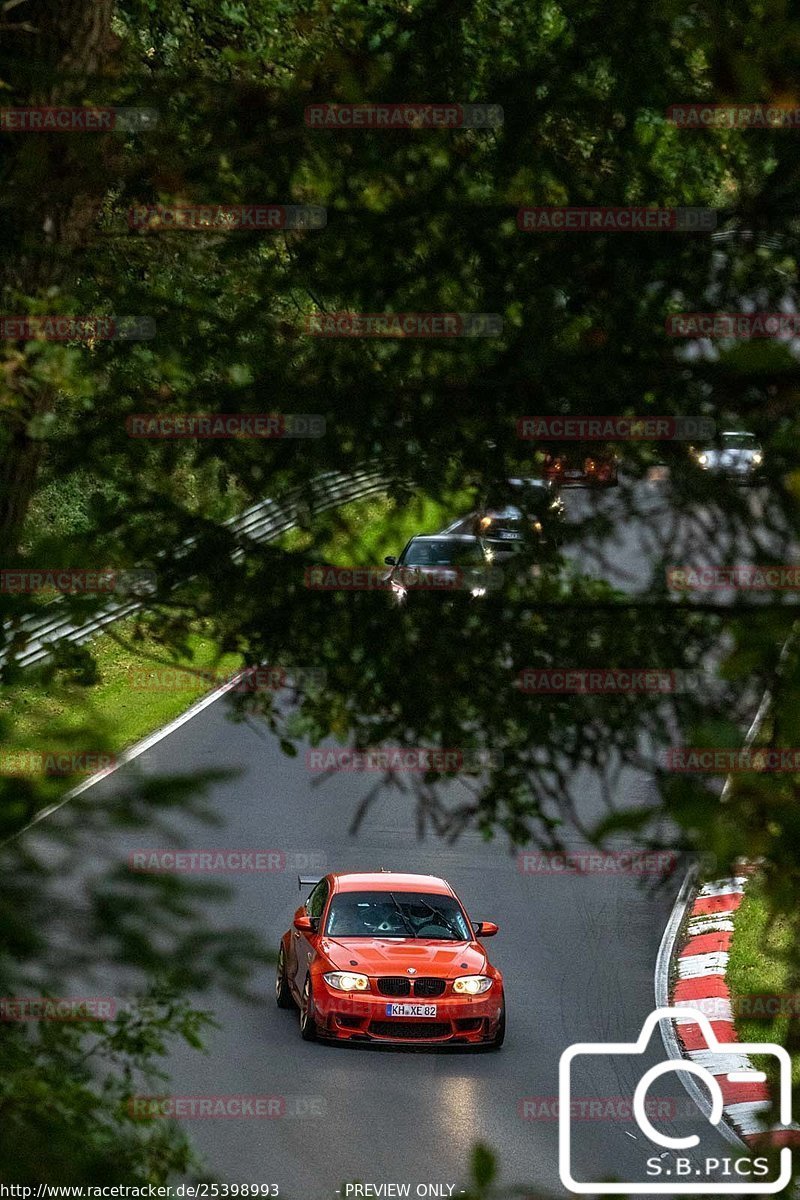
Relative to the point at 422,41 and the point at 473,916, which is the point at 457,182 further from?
the point at 473,916

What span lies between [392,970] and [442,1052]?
890mm

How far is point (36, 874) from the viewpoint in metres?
3.35

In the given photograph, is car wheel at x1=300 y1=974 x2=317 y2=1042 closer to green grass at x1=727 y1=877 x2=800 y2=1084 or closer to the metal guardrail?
green grass at x1=727 y1=877 x2=800 y2=1084

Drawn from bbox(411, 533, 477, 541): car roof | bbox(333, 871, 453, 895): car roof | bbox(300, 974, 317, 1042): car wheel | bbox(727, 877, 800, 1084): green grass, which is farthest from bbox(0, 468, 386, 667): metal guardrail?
bbox(333, 871, 453, 895): car roof

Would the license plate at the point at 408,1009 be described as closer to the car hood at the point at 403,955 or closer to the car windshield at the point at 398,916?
the car hood at the point at 403,955

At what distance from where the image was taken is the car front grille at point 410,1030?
1420 centimetres

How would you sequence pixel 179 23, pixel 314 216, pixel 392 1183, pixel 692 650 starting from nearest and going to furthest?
pixel 692 650
pixel 314 216
pixel 179 23
pixel 392 1183

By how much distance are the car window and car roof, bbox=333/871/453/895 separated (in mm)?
125

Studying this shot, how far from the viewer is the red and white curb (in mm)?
12641

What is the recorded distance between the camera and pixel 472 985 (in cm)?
1409

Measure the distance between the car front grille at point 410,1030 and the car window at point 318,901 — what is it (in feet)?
4.23

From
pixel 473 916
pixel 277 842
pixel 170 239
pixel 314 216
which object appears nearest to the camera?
pixel 314 216

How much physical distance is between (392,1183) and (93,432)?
6754mm

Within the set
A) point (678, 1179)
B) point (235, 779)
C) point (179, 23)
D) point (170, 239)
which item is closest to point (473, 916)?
point (678, 1179)
